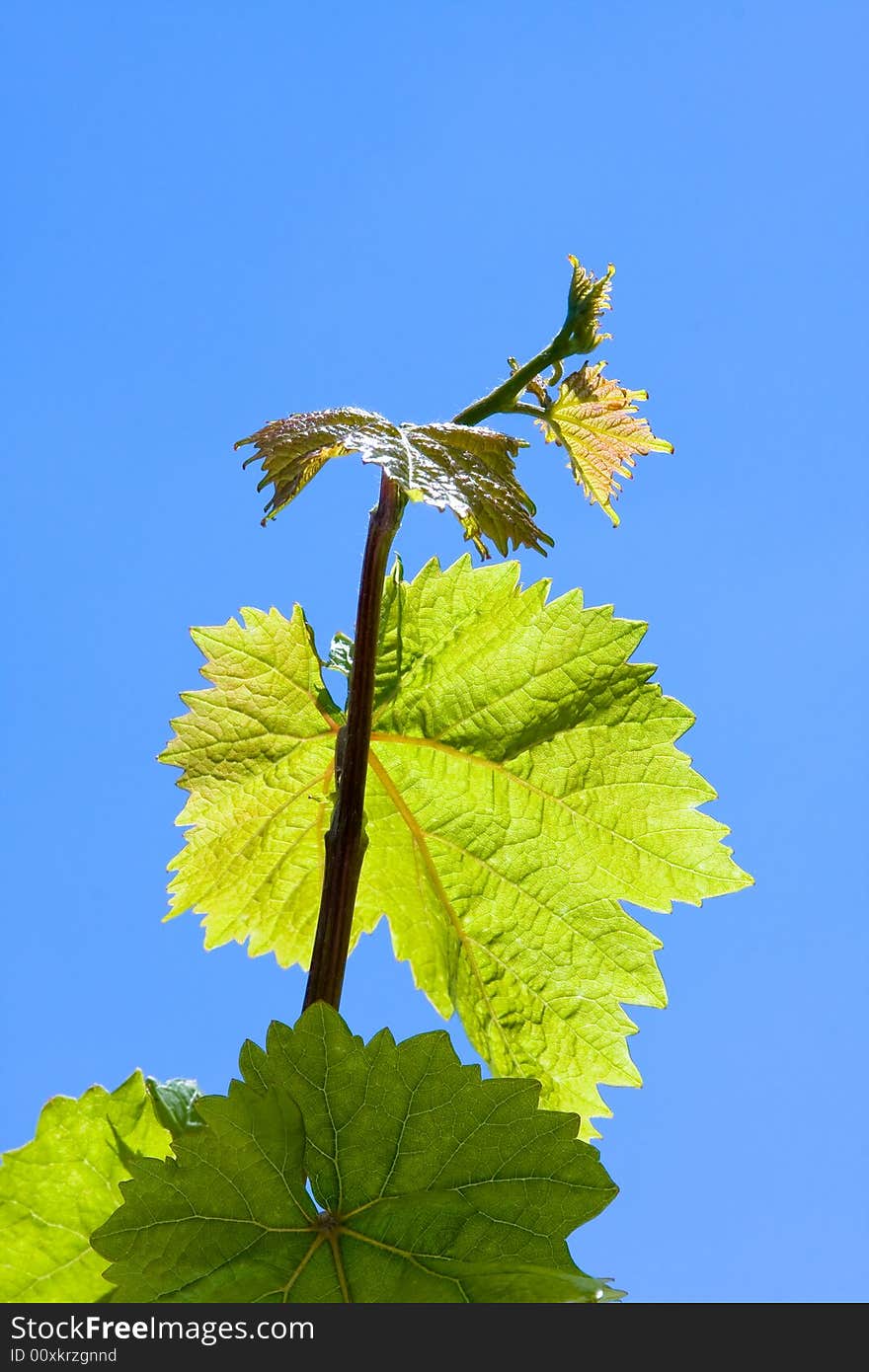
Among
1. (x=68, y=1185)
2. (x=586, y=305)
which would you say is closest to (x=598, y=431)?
(x=586, y=305)

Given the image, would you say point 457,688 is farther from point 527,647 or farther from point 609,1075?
point 609,1075

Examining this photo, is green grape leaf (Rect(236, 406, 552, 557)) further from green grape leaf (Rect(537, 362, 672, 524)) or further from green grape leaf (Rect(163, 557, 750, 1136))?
green grape leaf (Rect(163, 557, 750, 1136))

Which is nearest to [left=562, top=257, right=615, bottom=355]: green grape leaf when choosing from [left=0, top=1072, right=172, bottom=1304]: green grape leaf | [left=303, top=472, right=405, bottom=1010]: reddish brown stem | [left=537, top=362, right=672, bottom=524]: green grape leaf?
[left=537, top=362, right=672, bottom=524]: green grape leaf

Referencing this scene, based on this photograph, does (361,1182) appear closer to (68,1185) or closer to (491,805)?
(68,1185)

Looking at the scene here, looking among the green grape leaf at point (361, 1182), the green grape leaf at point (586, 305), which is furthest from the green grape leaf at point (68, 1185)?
the green grape leaf at point (586, 305)
